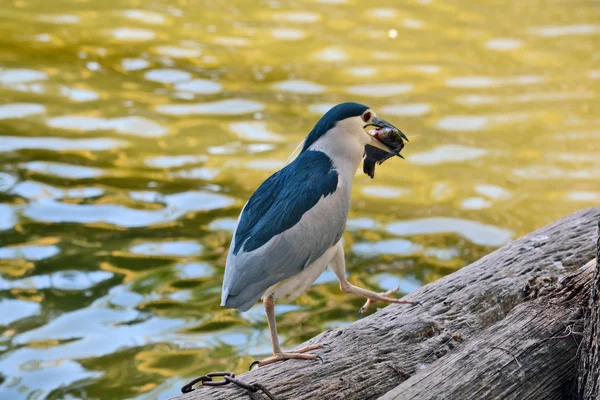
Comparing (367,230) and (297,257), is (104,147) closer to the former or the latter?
(367,230)

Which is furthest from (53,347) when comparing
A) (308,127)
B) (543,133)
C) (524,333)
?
(543,133)

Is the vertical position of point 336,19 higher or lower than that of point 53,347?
higher

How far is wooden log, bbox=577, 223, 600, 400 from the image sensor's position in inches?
Answer: 86.4

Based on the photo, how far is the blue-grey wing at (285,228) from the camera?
2.28 meters

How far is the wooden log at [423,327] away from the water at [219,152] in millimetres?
1431

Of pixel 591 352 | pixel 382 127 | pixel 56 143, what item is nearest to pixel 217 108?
pixel 56 143

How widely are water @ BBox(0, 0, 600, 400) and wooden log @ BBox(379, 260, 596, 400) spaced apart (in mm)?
1673

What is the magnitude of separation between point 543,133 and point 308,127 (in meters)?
1.69

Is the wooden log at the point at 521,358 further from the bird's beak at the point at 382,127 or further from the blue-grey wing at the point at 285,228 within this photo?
the bird's beak at the point at 382,127

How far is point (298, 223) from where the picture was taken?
2338mm

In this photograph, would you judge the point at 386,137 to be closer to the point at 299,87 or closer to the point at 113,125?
the point at 113,125

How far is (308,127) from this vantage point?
622 cm

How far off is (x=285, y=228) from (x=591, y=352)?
851 mm

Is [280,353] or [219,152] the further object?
[219,152]
